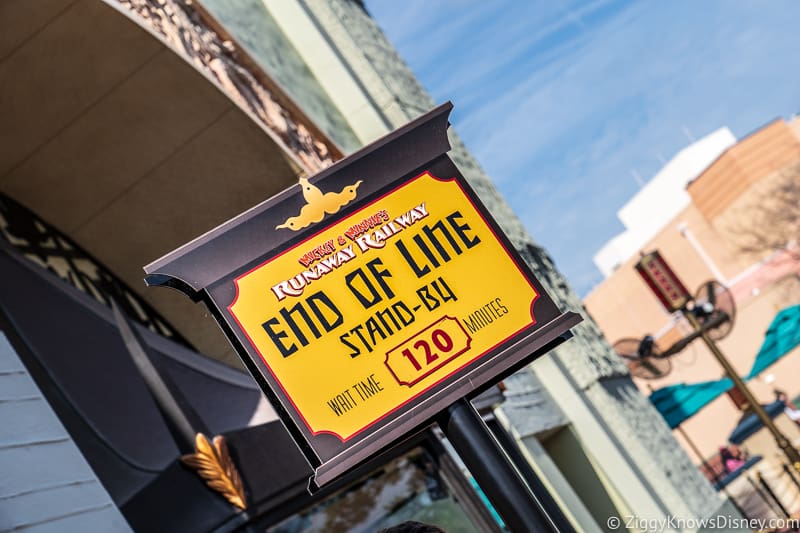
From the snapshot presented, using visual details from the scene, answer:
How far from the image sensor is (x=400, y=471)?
7262mm

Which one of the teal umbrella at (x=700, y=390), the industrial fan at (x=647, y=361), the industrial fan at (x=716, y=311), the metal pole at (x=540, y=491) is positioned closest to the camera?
the metal pole at (x=540, y=491)

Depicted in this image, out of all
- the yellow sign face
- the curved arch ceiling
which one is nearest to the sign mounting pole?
the yellow sign face

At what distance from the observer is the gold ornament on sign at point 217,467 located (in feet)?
17.5

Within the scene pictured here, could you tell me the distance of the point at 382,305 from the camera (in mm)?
3242

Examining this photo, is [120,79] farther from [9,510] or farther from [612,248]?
[612,248]

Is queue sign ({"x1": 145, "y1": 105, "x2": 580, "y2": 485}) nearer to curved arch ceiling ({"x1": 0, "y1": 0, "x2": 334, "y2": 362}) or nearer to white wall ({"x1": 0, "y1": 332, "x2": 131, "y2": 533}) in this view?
white wall ({"x1": 0, "y1": 332, "x2": 131, "y2": 533})

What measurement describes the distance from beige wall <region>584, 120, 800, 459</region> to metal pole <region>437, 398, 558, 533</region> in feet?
137

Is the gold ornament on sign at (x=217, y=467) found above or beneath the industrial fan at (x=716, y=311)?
above

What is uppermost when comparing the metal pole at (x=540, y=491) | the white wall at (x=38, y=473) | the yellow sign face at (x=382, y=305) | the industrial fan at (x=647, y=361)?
the white wall at (x=38, y=473)

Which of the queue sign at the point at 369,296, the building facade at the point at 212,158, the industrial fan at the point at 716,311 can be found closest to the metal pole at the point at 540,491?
the queue sign at the point at 369,296

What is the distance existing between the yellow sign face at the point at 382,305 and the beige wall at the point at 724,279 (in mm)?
41446

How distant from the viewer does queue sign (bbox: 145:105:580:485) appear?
310cm

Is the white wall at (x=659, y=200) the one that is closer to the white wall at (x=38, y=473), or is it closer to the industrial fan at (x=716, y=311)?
the industrial fan at (x=716, y=311)

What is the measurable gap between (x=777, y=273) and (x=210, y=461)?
44204 mm
